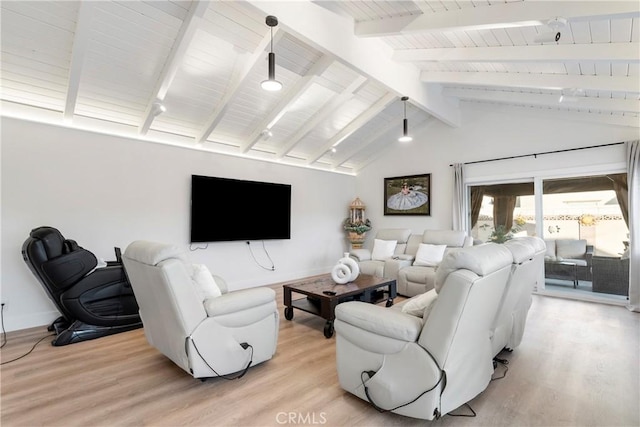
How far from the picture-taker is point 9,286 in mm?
3512

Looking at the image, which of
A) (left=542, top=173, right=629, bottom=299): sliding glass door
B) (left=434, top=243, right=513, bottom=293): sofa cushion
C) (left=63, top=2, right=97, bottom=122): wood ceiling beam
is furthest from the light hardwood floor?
(left=63, top=2, right=97, bottom=122): wood ceiling beam

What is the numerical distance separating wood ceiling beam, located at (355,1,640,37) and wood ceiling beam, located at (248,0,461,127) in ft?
0.85

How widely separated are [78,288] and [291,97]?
334cm

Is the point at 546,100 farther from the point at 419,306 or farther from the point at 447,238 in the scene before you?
the point at 419,306

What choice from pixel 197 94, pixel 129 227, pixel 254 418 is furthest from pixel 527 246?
pixel 129 227

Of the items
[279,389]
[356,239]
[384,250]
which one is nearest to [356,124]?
[384,250]

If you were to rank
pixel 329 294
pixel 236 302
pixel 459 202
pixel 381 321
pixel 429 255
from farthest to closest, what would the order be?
pixel 459 202
pixel 429 255
pixel 329 294
pixel 236 302
pixel 381 321

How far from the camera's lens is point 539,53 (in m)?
3.16

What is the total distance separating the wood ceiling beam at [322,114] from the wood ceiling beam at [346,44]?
39 centimetres

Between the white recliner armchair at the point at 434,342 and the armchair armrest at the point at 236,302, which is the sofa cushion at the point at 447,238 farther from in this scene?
the armchair armrest at the point at 236,302

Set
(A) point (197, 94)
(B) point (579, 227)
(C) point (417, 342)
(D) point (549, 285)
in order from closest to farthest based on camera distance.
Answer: (C) point (417, 342) < (A) point (197, 94) < (B) point (579, 227) < (D) point (549, 285)

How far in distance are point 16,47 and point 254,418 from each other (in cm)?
392

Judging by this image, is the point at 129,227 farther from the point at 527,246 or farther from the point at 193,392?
the point at 527,246

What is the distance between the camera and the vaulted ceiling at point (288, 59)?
2770 mm
